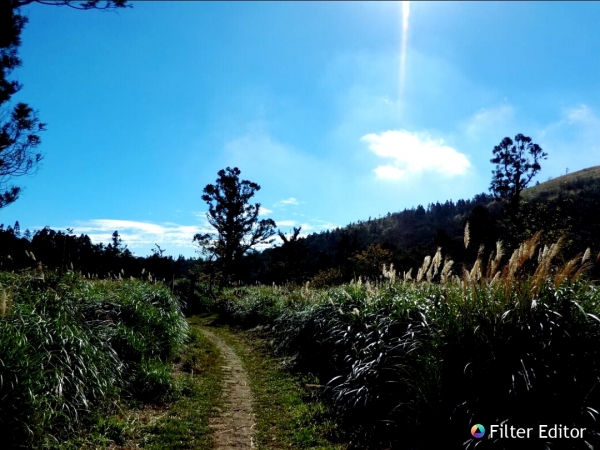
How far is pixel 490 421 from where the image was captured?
3299 mm

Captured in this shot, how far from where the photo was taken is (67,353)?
464cm

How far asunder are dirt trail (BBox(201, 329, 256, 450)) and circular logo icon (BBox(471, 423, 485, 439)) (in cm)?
259

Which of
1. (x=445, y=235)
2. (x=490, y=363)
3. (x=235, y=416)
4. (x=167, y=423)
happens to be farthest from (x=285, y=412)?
(x=445, y=235)

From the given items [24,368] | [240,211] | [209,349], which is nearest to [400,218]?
[240,211]

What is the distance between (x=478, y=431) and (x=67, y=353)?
4677 mm

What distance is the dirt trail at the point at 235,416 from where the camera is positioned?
4.64 meters

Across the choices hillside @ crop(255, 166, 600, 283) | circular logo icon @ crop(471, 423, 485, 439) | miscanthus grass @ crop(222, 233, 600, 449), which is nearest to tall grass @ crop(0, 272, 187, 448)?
miscanthus grass @ crop(222, 233, 600, 449)

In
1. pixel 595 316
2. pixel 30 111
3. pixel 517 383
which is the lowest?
pixel 517 383

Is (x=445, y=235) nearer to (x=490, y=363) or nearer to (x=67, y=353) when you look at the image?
(x=490, y=363)

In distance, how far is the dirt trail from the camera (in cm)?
464

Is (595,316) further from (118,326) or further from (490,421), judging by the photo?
(118,326)

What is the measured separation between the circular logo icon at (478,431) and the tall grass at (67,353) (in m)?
4.07

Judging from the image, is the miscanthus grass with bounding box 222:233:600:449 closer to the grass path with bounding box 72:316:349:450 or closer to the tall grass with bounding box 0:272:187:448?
the grass path with bounding box 72:316:349:450

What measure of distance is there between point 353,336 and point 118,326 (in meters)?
4.24
